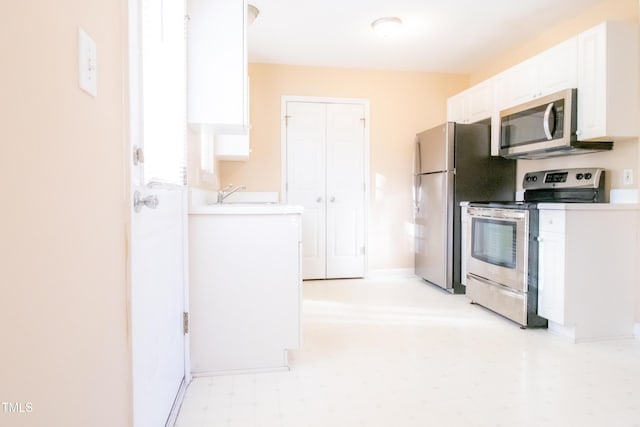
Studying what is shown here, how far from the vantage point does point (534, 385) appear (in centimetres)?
195

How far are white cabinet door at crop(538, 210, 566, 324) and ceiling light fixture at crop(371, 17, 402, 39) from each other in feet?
6.33

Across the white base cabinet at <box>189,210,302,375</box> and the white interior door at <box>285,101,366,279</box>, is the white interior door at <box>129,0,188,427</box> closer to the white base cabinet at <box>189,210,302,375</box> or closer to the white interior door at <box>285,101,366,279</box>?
the white base cabinet at <box>189,210,302,375</box>

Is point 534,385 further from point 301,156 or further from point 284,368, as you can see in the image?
point 301,156

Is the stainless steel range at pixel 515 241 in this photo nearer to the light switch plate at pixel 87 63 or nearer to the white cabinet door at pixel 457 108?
the white cabinet door at pixel 457 108

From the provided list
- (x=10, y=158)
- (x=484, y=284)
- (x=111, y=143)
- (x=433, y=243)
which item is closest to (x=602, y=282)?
(x=484, y=284)

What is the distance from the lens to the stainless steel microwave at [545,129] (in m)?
2.79

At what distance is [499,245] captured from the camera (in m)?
3.12

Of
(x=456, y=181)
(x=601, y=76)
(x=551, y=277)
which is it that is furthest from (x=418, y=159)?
(x=551, y=277)

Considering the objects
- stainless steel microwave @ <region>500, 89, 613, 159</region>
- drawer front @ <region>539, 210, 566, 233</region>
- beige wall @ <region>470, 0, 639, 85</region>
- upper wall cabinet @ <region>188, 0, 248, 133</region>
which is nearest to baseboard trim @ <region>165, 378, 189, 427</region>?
upper wall cabinet @ <region>188, 0, 248, 133</region>

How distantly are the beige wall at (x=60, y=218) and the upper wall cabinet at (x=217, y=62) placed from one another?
A: 1083 mm

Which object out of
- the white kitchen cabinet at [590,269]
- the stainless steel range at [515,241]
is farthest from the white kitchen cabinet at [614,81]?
the white kitchen cabinet at [590,269]

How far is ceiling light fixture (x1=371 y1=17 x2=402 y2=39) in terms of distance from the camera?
10.9ft

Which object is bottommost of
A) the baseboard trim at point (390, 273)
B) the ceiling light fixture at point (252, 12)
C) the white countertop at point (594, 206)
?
the baseboard trim at point (390, 273)

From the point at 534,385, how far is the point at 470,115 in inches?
115
